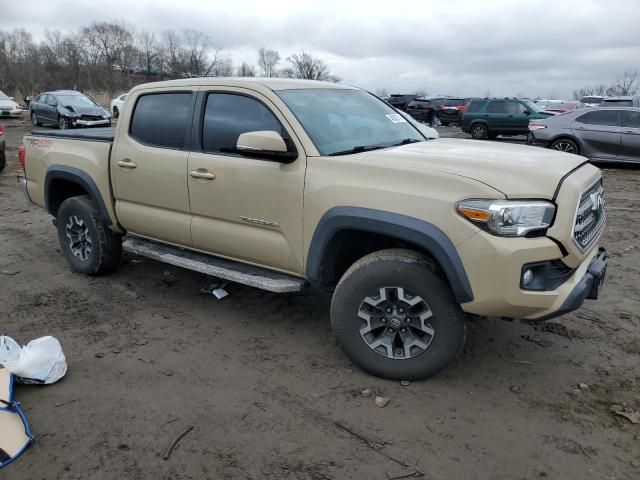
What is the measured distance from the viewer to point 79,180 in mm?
5004

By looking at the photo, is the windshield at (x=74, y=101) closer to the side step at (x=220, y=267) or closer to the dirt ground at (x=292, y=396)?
the dirt ground at (x=292, y=396)

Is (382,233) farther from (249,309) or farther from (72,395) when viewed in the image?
(72,395)

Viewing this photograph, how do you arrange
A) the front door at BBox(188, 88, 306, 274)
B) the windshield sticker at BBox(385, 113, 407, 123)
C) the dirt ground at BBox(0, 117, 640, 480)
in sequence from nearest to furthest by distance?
the dirt ground at BBox(0, 117, 640, 480), the front door at BBox(188, 88, 306, 274), the windshield sticker at BBox(385, 113, 407, 123)

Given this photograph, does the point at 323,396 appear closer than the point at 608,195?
Yes

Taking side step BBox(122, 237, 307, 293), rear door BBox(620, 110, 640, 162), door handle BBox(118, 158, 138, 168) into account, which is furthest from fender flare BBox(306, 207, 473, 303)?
rear door BBox(620, 110, 640, 162)

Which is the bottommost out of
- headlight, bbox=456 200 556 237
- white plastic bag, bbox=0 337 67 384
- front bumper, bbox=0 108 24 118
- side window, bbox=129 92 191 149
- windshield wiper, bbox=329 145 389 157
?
white plastic bag, bbox=0 337 67 384

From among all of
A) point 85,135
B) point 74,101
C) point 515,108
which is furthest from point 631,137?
point 74,101

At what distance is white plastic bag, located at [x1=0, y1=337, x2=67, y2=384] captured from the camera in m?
3.37

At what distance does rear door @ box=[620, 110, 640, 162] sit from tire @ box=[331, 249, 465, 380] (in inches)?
411

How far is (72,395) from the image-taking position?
330cm

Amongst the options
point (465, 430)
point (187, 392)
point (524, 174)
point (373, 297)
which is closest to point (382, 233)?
point (373, 297)

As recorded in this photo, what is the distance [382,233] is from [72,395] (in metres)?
2.12

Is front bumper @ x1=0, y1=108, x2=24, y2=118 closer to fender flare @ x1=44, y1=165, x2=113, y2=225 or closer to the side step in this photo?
fender flare @ x1=44, y1=165, x2=113, y2=225

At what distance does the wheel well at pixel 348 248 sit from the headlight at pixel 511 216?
0.49 meters
